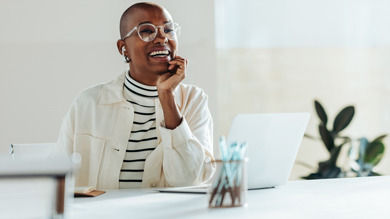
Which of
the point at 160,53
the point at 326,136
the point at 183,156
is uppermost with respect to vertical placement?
the point at 160,53

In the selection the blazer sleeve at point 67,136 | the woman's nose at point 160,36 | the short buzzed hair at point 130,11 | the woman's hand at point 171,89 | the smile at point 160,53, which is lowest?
the blazer sleeve at point 67,136

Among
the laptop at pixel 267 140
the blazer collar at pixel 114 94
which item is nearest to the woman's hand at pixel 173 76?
the blazer collar at pixel 114 94

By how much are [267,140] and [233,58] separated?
2870mm

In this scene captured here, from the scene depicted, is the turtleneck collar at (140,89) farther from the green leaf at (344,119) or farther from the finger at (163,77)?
the green leaf at (344,119)

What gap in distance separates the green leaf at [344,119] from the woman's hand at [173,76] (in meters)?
2.20

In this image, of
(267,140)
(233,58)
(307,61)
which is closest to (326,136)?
(307,61)

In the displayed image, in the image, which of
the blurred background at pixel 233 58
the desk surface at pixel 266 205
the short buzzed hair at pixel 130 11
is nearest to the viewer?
the desk surface at pixel 266 205

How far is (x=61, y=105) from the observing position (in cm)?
370

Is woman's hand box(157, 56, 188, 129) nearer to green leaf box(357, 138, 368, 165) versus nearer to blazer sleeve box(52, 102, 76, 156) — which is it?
blazer sleeve box(52, 102, 76, 156)

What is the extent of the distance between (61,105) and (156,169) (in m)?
2.21

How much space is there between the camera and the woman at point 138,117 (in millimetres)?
1711

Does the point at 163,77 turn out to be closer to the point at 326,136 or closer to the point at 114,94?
the point at 114,94

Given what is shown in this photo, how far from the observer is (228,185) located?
35.3 inches

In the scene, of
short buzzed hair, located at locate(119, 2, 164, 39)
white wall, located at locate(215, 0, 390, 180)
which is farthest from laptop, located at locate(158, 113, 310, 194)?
white wall, located at locate(215, 0, 390, 180)
